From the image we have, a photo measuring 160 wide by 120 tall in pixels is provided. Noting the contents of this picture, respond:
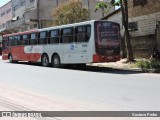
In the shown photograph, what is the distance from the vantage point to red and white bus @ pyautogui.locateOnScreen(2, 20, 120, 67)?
20.6 metres

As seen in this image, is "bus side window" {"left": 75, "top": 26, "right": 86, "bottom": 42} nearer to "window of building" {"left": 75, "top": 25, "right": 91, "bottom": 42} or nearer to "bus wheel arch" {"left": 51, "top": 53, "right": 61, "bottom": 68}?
"window of building" {"left": 75, "top": 25, "right": 91, "bottom": 42}

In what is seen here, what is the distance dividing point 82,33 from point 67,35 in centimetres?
185

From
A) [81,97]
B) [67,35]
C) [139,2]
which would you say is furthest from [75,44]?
[81,97]

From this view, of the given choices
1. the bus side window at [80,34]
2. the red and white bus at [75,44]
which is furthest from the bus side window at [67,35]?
the bus side window at [80,34]

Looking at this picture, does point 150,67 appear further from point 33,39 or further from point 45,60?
point 33,39

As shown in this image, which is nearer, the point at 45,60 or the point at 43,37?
the point at 45,60

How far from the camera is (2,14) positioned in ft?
268

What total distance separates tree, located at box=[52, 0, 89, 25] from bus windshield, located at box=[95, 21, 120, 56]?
2307 cm

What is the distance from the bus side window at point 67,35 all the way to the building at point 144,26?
7.65 meters

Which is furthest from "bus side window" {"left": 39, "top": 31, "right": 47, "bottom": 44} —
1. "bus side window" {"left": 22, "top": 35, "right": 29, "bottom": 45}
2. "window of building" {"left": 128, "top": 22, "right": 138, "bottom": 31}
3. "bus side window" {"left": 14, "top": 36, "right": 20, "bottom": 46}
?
"window of building" {"left": 128, "top": 22, "right": 138, "bottom": 31}

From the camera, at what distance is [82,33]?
2136 centimetres

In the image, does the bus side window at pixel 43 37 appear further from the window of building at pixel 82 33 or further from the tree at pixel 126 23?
the tree at pixel 126 23

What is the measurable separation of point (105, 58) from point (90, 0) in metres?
45.2

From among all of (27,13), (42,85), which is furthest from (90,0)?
(42,85)
